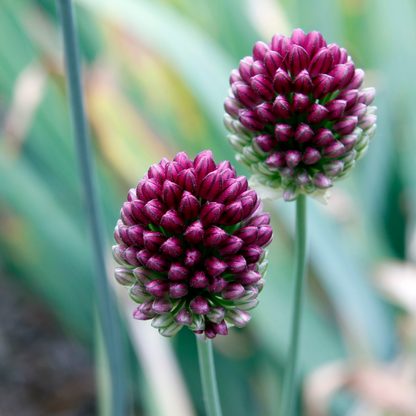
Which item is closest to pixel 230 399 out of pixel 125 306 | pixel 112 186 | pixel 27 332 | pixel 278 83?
pixel 125 306

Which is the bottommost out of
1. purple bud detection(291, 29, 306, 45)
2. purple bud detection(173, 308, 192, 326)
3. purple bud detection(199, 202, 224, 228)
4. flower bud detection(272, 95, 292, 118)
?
purple bud detection(173, 308, 192, 326)

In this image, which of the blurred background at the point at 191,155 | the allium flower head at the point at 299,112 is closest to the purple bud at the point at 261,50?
the allium flower head at the point at 299,112

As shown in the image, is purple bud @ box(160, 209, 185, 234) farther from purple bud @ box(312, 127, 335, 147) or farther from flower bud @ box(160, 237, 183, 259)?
purple bud @ box(312, 127, 335, 147)

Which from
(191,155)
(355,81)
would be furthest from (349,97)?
(191,155)

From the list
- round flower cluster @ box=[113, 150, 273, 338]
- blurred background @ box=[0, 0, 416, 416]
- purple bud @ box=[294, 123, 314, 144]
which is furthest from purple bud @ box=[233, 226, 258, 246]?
blurred background @ box=[0, 0, 416, 416]

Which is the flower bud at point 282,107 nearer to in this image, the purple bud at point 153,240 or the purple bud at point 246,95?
the purple bud at point 246,95

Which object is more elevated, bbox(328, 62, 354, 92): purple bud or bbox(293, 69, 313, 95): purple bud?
bbox(328, 62, 354, 92): purple bud

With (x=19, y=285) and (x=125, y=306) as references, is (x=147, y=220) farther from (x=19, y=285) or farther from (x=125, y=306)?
(x=19, y=285)
